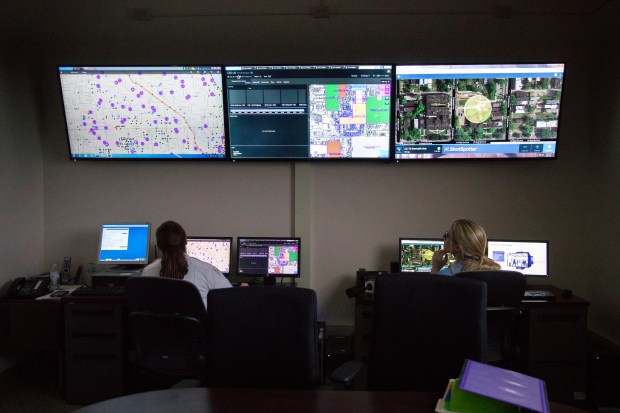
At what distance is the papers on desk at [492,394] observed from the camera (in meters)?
1.33

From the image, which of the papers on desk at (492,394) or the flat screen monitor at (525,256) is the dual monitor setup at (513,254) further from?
the papers on desk at (492,394)

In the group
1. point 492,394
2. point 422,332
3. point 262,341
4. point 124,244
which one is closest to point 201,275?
point 262,341

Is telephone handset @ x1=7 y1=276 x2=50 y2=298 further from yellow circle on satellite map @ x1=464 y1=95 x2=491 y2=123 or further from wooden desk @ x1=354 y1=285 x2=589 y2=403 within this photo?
yellow circle on satellite map @ x1=464 y1=95 x2=491 y2=123

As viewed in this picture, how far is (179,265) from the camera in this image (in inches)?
116

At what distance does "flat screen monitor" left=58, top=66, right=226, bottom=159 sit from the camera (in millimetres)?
3791

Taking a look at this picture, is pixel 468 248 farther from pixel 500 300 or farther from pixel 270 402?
pixel 270 402

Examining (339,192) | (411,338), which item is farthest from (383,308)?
(339,192)

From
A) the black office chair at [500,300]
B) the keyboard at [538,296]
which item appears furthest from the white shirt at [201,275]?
the keyboard at [538,296]

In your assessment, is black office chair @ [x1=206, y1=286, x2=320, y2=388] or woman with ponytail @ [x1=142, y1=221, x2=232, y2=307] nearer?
black office chair @ [x1=206, y1=286, x2=320, y2=388]

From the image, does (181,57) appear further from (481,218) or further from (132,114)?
(481,218)

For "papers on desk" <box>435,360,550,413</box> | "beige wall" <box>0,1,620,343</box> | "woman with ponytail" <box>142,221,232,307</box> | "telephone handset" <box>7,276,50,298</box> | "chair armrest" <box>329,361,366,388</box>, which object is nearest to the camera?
"papers on desk" <box>435,360,550,413</box>

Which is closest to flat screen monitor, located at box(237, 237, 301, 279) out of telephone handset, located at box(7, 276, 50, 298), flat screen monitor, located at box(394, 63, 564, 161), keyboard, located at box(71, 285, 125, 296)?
keyboard, located at box(71, 285, 125, 296)

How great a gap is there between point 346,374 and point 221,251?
2.17m

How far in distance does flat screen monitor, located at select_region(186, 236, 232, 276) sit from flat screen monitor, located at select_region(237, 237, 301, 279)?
0.10 metres
